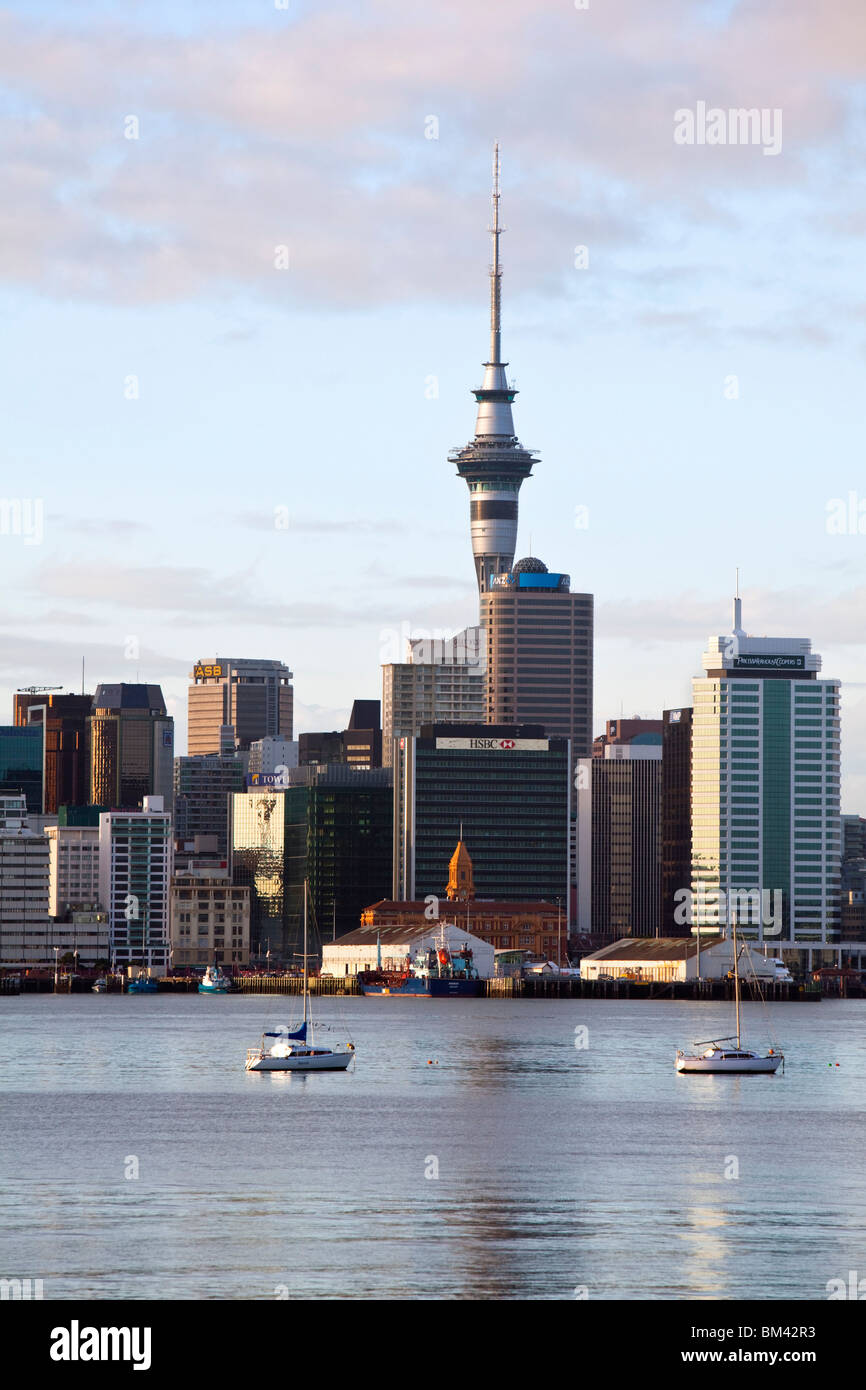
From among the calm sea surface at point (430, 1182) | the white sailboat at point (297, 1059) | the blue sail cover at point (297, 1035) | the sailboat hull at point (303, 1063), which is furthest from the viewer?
the blue sail cover at point (297, 1035)

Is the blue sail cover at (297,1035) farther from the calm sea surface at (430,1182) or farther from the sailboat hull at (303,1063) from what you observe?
the sailboat hull at (303,1063)

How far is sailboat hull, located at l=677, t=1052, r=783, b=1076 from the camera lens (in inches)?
5482

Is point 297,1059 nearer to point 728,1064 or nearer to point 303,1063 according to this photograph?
point 303,1063

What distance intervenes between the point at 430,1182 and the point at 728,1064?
205 feet

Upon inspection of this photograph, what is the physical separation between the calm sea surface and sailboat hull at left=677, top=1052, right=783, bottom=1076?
925 mm

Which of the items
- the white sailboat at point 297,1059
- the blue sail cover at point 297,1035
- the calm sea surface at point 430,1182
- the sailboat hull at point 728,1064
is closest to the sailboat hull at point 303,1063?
the white sailboat at point 297,1059

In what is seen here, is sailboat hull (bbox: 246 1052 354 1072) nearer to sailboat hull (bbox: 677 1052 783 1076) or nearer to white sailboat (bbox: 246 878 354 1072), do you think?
white sailboat (bbox: 246 878 354 1072)

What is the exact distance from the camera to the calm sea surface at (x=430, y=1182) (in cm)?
6075

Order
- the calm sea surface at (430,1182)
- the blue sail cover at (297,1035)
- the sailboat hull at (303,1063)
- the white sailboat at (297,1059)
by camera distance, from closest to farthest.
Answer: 1. the calm sea surface at (430,1182)
2. the sailboat hull at (303,1063)
3. the white sailboat at (297,1059)
4. the blue sail cover at (297,1035)

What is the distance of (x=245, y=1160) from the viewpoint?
88125mm

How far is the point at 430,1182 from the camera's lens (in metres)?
81.5

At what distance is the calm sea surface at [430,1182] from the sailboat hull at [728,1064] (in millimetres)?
925
